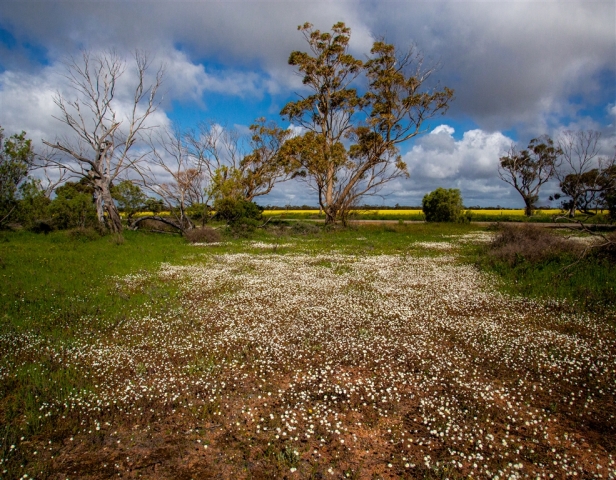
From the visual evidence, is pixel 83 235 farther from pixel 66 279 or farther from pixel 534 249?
pixel 534 249

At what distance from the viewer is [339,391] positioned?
5.35 m

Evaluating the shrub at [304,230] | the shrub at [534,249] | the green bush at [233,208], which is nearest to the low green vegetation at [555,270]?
the shrub at [534,249]

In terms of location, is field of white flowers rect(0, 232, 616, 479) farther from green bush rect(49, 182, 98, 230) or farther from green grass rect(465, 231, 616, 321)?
green bush rect(49, 182, 98, 230)

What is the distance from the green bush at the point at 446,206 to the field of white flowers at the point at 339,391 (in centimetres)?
3904

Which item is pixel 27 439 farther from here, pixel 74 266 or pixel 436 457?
pixel 74 266

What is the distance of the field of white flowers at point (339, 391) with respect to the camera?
3910 mm

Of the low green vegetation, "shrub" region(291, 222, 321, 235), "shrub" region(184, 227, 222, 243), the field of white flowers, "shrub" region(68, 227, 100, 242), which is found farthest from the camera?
"shrub" region(291, 222, 321, 235)

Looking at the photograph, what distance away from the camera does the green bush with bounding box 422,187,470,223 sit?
4634cm

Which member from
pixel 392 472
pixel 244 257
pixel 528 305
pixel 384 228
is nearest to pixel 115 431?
pixel 392 472

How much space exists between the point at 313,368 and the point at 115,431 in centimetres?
319

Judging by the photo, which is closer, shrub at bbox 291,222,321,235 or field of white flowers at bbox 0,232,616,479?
field of white flowers at bbox 0,232,616,479

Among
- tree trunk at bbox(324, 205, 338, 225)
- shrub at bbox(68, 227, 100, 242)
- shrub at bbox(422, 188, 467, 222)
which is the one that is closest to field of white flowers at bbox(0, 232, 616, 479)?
shrub at bbox(68, 227, 100, 242)

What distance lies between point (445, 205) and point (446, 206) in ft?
0.64

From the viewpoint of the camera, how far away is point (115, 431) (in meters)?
4.38
